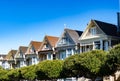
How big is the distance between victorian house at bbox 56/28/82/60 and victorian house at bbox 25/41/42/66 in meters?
8.42

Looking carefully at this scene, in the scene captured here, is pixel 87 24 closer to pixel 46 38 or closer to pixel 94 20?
pixel 94 20

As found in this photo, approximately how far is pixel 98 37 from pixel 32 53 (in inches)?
848

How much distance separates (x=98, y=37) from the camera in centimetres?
5775

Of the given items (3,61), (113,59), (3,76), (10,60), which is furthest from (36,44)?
(113,59)

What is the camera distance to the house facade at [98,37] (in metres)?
57.3

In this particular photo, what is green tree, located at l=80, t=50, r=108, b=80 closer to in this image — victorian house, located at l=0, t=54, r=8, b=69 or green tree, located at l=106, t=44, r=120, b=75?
green tree, located at l=106, t=44, r=120, b=75

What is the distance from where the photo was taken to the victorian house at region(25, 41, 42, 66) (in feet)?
242

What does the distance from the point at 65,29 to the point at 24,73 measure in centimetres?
1144

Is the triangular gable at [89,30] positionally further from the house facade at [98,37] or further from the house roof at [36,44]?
the house roof at [36,44]

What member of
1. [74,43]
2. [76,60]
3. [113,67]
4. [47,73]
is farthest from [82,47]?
[113,67]

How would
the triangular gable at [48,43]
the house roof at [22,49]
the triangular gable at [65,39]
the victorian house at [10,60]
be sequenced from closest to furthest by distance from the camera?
the triangular gable at [65,39], the triangular gable at [48,43], the house roof at [22,49], the victorian house at [10,60]

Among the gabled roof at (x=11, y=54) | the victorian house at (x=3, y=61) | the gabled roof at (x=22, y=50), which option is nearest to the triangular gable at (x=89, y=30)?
the gabled roof at (x=22, y=50)

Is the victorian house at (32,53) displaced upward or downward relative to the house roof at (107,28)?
downward

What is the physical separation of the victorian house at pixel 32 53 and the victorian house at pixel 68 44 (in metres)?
8.42
